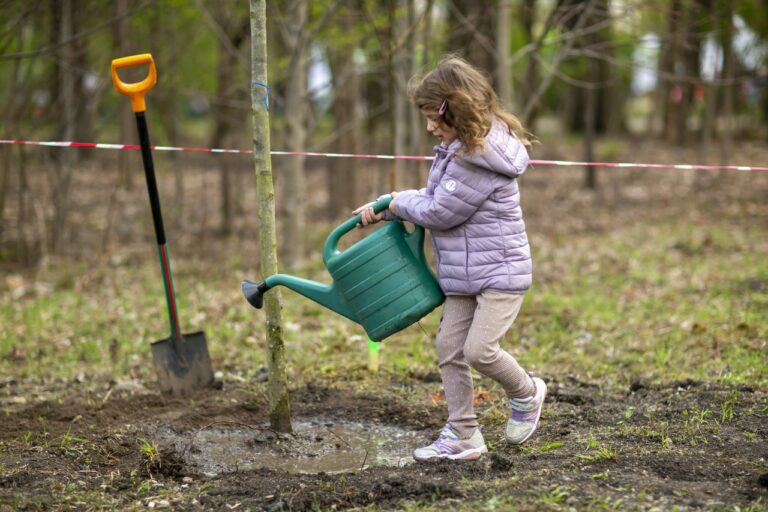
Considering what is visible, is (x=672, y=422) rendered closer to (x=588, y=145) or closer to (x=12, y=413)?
(x=12, y=413)

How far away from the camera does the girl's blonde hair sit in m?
3.48

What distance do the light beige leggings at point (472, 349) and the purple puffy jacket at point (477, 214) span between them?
8cm

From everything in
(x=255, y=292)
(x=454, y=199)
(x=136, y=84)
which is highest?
(x=136, y=84)

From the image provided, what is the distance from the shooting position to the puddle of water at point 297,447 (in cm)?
402

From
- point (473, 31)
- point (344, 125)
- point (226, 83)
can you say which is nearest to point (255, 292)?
point (473, 31)

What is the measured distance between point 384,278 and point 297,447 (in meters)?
1.08

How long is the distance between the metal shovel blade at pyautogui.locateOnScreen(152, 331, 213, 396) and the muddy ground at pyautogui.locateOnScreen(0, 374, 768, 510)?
0.10m

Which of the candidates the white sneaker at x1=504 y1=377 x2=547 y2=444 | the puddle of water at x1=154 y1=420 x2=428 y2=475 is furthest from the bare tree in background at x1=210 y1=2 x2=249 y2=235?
the white sneaker at x1=504 y1=377 x2=547 y2=444

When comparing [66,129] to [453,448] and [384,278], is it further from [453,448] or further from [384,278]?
[453,448]

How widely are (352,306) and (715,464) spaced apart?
5.28 feet

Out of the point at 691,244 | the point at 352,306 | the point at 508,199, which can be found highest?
the point at 508,199

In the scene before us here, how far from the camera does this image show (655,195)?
13.8 meters

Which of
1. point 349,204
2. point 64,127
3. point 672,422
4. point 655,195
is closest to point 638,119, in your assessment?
point 655,195

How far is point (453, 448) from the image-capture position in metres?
3.82
